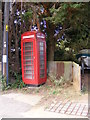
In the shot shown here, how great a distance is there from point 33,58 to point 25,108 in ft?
8.64

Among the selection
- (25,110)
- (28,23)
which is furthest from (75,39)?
(25,110)

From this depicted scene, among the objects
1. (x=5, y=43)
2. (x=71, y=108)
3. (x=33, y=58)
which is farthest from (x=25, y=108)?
(x=5, y=43)

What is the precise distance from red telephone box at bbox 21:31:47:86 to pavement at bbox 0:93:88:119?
1066 millimetres

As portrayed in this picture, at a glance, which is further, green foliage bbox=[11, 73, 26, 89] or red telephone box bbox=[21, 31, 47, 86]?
green foliage bbox=[11, 73, 26, 89]

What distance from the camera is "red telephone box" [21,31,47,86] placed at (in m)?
6.80

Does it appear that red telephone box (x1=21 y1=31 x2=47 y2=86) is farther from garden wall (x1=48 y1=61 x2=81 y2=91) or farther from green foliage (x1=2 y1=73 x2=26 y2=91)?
garden wall (x1=48 y1=61 x2=81 y2=91)

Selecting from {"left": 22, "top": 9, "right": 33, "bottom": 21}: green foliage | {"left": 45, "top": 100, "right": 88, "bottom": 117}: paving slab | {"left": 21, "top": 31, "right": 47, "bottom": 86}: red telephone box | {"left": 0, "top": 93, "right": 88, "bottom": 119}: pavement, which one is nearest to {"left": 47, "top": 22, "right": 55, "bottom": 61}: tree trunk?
{"left": 22, "top": 9, "right": 33, "bottom": 21}: green foliage

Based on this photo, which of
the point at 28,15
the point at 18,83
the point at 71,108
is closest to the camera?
the point at 71,108

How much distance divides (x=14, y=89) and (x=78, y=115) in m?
3.68

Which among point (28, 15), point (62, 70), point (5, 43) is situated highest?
point (28, 15)

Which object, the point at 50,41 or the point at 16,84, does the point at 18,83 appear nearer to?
the point at 16,84

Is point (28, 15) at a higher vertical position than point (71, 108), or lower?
higher

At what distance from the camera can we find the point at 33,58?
22.6 feet

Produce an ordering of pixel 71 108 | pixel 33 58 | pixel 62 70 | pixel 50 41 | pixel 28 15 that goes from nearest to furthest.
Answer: pixel 71 108, pixel 33 58, pixel 62 70, pixel 28 15, pixel 50 41
